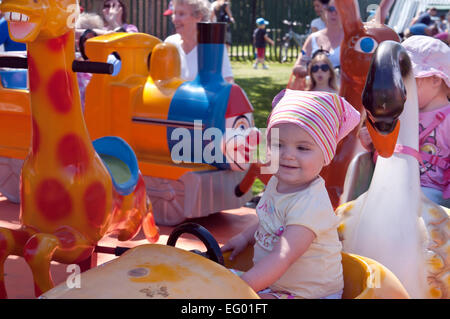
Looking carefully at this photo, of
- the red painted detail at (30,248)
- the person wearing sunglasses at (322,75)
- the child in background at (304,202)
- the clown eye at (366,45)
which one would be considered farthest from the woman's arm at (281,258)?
the person wearing sunglasses at (322,75)

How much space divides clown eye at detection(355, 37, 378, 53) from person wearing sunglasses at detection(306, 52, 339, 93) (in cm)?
112

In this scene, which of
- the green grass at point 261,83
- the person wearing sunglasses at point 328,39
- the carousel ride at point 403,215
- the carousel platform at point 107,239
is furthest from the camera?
the green grass at point 261,83

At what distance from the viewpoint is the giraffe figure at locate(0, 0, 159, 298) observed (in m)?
2.25

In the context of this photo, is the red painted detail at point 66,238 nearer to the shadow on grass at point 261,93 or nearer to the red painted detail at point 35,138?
the red painted detail at point 35,138

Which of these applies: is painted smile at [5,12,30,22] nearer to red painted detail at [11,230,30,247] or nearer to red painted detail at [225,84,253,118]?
red painted detail at [11,230,30,247]

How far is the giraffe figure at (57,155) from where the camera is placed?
7.38ft

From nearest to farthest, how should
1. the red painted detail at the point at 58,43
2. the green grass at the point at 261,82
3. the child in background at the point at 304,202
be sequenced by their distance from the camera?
the child in background at the point at 304,202, the red painted detail at the point at 58,43, the green grass at the point at 261,82

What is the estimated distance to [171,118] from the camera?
3.94 meters

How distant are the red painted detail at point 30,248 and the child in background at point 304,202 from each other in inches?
31.1

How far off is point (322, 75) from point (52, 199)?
2.59 m

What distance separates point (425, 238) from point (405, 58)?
616 millimetres

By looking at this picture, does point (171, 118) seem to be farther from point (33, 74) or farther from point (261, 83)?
point (261, 83)

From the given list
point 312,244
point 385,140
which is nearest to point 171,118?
point 385,140

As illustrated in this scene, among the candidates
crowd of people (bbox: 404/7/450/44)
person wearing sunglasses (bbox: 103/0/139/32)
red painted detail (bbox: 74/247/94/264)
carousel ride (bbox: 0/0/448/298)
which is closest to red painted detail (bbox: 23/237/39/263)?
carousel ride (bbox: 0/0/448/298)
